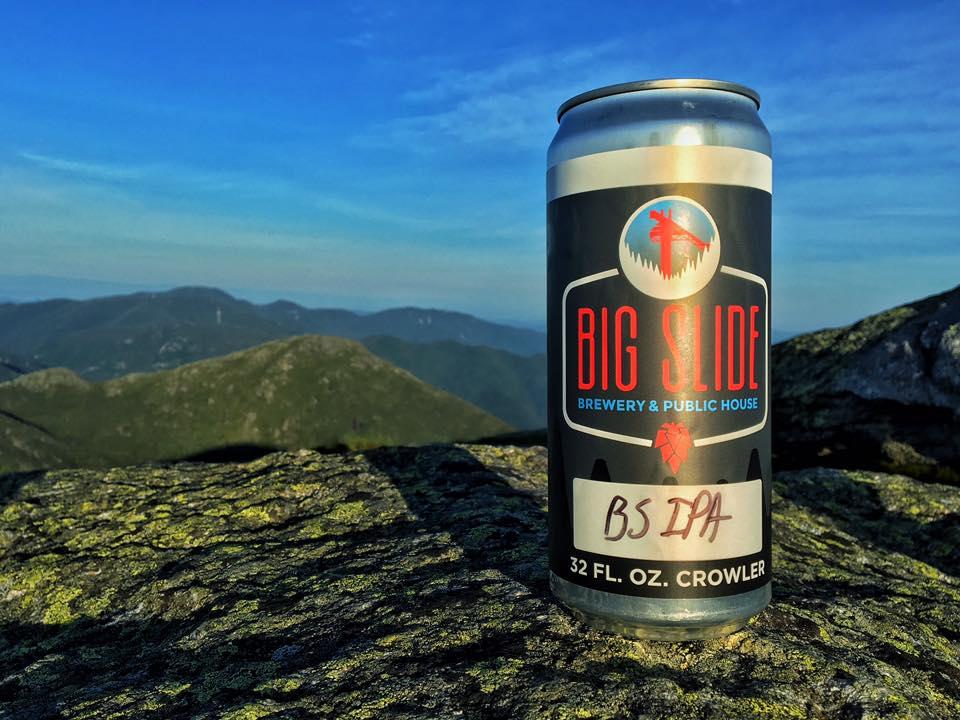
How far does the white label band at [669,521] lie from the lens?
3979 mm

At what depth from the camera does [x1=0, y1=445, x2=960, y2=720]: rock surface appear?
11.4 ft

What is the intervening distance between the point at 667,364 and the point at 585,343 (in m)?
0.46

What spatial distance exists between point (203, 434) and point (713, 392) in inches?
6915

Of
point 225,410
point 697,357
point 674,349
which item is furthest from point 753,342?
point 225,410

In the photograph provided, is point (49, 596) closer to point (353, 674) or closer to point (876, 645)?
point (353, 674)

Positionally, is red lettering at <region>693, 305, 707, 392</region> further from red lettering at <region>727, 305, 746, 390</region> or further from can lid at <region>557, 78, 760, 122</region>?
can lid at <region>557, 78, 760, 122</region>

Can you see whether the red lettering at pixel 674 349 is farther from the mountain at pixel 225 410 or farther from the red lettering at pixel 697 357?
the mountain at pixel 225 410

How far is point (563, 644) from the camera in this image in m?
3.83

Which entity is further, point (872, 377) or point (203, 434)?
point (203, 434)

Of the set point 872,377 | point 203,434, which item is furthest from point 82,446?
point 872,377

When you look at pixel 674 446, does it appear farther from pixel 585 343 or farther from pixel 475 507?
pixel 475 507

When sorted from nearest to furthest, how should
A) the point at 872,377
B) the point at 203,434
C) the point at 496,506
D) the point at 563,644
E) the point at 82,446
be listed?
the point at 563,644, the point at 496,506, the point at 872,377, the point at 82,446, the point at 203,434

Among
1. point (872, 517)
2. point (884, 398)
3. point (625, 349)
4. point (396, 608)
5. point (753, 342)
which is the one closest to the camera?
point (625, 349)

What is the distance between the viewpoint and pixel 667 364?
3930 mm
